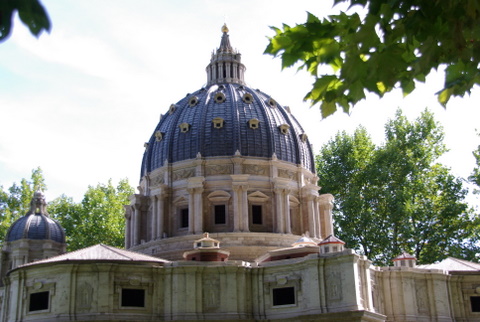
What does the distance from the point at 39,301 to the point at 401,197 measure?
30829 millimetres

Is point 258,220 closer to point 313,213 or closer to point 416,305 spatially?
point 313,213

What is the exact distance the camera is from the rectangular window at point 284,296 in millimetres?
39000

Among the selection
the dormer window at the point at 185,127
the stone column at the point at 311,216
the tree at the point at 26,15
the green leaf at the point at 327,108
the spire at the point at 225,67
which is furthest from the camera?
the spire at the point at 225,67

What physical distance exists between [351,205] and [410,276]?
570 inches

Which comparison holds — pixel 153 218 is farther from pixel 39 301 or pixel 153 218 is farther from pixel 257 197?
pixel 39 301

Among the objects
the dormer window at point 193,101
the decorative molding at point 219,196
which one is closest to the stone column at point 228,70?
the dormer window at point 193,101

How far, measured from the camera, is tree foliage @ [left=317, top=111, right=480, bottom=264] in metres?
54.5

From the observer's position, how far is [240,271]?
39.9m

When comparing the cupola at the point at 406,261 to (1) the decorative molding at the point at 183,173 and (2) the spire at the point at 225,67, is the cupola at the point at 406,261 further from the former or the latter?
(2) the spire at the point at 225,67

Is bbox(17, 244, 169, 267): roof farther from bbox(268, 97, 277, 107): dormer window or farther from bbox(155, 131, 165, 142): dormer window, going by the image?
bbox(268, 97, 277, 107): dormer window

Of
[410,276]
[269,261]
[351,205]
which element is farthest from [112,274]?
[351,205]

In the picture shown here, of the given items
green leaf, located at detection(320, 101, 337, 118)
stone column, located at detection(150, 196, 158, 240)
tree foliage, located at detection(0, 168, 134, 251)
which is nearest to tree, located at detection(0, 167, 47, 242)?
tree foliage, located at detection(0, 168, 134, 251)

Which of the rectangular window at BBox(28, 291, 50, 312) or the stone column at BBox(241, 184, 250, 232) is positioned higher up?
the stone column at BBox(241, 184, 250, 232)

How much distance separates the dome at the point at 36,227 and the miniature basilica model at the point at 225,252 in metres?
0.10
